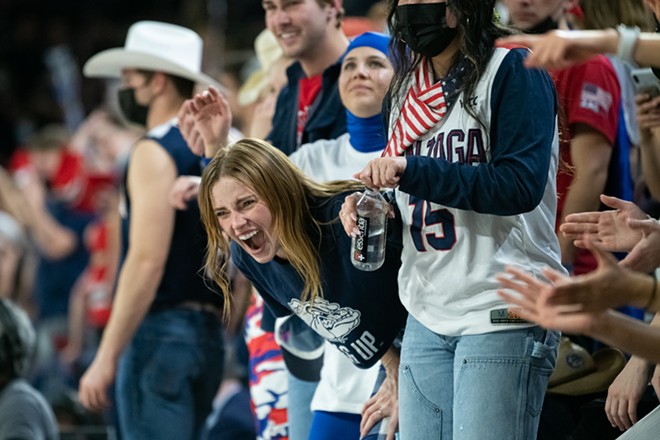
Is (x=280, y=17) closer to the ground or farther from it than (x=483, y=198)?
farther from it

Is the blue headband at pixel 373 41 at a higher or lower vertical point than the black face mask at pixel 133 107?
higher

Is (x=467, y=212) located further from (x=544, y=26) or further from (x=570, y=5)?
(x=570, y=5)

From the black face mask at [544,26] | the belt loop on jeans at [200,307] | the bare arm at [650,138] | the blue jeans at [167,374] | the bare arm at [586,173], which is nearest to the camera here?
the bare arm at [650,138]

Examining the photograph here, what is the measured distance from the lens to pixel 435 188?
3.22m

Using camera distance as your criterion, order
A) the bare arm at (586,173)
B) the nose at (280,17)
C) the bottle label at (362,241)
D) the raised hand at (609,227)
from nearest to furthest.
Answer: the raised hand at (609,227), the bottle label at (362,241), the bare arm at (586,173), the nose at (280,17)

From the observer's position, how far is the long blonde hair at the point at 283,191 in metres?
3.76

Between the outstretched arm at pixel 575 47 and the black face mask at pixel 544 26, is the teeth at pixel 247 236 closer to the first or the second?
the outstretched arm at pixel 575 47

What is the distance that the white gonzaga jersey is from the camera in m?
3.22

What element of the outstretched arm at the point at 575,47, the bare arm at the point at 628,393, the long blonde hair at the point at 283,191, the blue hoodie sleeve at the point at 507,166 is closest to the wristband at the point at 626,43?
the outstretched arm at the point at 575,47

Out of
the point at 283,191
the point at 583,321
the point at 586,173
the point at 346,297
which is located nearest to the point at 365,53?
the point at 283,191

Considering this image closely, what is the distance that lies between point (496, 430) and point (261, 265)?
1.01 m

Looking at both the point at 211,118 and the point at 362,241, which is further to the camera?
the point at 211,118

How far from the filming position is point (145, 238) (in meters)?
5.11

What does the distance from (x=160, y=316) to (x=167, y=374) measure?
0.24 meters
